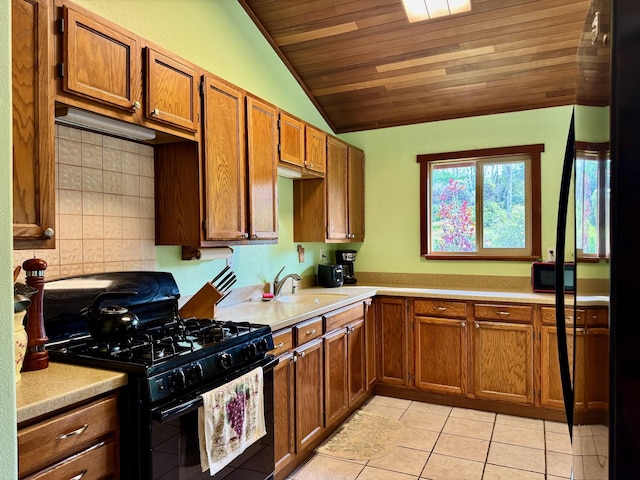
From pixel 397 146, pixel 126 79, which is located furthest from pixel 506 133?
pixel 126 79

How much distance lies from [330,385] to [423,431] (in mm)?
763

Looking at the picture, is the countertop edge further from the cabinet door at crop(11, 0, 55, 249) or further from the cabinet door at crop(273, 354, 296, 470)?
the cabinet door at crop(273, 354, 296, 470)

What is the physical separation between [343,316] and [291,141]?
51.4 inches

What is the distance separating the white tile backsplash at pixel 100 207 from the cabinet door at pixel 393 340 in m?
2.00

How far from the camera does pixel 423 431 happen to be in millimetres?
3080

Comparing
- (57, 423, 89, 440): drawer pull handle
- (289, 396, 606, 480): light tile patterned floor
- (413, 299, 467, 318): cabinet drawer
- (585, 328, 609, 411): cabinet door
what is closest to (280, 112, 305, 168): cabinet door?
(413, 299, 467, 318): cabinet drawer

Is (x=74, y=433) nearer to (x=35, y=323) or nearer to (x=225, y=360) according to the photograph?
(x=35, y=323)

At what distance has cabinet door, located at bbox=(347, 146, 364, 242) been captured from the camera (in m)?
4.06

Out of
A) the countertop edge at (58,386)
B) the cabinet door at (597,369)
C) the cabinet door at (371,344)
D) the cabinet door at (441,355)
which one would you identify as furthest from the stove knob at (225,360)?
the cabinet door at (441,355)

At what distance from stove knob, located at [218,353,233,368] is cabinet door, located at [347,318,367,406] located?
4.86 ft

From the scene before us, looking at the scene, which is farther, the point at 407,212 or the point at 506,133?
the point at 407,212

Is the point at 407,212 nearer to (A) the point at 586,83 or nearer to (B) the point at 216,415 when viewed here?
(B) the point at 216,415

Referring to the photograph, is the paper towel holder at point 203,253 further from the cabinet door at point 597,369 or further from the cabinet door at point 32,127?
the cabinet door at point 597,369

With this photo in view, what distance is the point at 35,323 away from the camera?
151 cm
